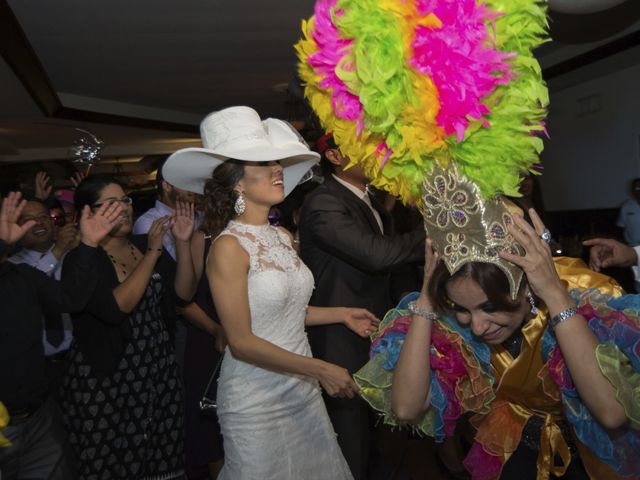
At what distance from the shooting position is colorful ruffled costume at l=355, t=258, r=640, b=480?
4.82 feet

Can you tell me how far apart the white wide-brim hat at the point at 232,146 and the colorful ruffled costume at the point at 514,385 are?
0.74 meters

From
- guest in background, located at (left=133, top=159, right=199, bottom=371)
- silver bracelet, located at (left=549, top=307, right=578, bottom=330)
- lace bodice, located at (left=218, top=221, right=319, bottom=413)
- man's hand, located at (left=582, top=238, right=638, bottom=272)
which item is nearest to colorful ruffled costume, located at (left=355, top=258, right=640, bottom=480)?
silver bracelet, located at (left=549, top=307, right=578, bottom=330)

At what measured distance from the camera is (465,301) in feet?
5.01

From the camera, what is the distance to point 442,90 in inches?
52.2

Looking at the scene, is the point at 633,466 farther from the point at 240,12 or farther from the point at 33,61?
the point at 33,61

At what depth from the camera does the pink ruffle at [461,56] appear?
1.28 meters

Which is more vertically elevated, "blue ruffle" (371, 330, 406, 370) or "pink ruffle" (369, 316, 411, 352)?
"pink ruffle" (369, 316, 411, 352)

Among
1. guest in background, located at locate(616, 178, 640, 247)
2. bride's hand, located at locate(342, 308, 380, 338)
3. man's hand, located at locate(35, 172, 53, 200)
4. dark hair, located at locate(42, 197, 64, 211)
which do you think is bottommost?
guest in background, located at locate(616, 178, 640, 247)

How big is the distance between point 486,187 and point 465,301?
0.94ft

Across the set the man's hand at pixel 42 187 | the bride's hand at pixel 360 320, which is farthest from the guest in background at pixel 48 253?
the bride's hand at pixel 360 320

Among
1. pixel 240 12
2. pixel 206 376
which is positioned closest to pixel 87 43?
pixel 240 12

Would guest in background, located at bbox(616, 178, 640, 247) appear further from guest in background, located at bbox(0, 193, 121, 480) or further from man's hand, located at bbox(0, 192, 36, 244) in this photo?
man's hand, located at bbox(0, 192, 36, 244)

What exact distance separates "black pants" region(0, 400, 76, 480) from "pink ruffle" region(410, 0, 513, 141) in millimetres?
1745

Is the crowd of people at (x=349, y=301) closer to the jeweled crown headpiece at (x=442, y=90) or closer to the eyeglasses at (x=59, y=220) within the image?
the jeweled crown headpiece at (x=442, y=90)
